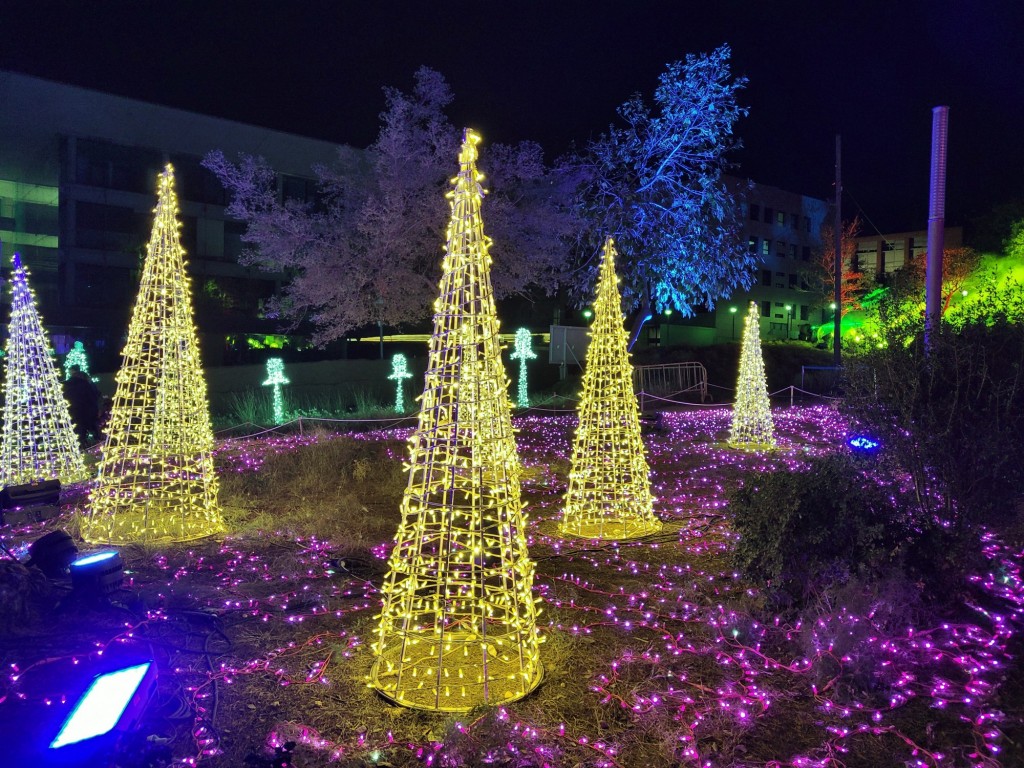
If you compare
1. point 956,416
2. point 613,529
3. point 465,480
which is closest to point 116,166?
point 613,529

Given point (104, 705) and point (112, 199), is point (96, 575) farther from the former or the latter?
point (112, 199)

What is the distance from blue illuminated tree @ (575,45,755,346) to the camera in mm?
17641

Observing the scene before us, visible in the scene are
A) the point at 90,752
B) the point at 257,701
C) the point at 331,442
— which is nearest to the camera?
the point at 90,752

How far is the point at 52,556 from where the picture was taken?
5.44m

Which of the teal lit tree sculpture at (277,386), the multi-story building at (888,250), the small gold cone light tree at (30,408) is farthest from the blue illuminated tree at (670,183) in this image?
the multi-story building at (888,250)

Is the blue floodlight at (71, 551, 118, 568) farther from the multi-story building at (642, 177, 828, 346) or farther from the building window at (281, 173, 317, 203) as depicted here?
the multi-story building at (642, 177, 828, 346)

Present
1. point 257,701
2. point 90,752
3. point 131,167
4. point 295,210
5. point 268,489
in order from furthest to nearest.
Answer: point 131,167 < point 295,210 < point 268,489 < point 257,701 < point 90,752

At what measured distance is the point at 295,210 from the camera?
53.1 feet

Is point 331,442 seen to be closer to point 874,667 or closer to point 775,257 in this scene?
point 874,667

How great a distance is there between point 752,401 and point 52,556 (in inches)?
438

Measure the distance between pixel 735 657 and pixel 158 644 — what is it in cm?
361

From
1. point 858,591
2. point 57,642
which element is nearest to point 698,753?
point 858,591

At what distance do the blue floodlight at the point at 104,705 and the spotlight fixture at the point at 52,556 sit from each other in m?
2.58

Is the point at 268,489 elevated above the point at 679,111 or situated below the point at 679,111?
below
